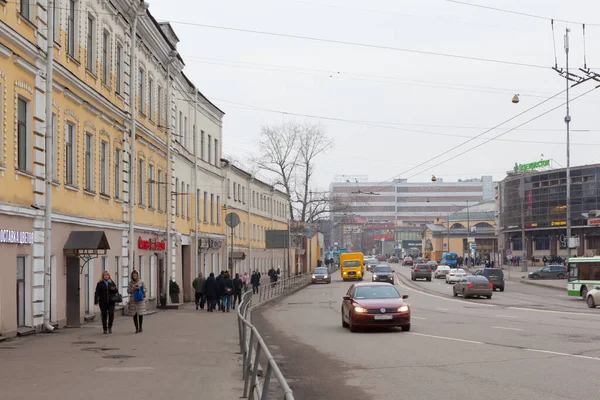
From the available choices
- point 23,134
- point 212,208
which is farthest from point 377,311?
point 212,208

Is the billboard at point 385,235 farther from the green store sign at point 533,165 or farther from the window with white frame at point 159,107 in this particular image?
the window with white frame at point 159,107

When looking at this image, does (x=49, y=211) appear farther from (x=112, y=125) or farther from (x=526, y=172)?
(x=526, y=172)

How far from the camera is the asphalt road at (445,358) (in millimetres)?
11695

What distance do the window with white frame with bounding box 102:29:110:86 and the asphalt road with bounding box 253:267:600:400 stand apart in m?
9.89

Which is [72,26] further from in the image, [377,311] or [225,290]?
[225,290]

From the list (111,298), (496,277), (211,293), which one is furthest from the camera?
(496,277)

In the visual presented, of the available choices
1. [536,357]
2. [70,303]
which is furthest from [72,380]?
[70,303]

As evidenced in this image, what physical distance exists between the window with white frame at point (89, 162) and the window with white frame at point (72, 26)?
2.97m

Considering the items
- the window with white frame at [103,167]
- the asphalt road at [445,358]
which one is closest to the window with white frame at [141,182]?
the window with white frame at [103,167]

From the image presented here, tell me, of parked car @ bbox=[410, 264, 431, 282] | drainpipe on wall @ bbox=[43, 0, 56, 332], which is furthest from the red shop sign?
parked car @ bbox=[410, 264, 431, 282]

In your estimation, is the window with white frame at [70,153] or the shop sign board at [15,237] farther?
the window with white frame at [70,153]

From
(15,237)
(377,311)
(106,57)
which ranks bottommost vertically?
(377,311)

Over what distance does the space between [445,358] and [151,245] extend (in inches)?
814

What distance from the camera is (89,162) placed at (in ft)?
86.8
